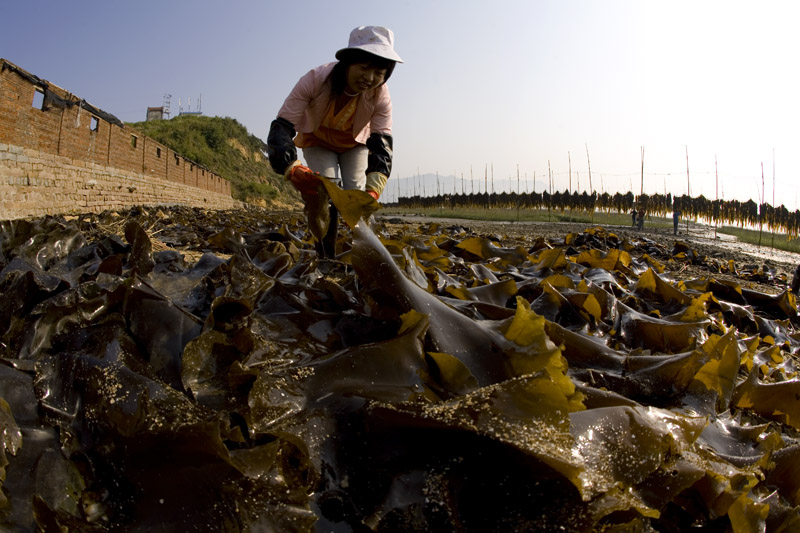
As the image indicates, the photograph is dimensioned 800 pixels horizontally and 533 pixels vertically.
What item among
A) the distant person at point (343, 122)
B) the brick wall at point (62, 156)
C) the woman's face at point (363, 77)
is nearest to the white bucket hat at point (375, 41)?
the distant person at point (343, 122)

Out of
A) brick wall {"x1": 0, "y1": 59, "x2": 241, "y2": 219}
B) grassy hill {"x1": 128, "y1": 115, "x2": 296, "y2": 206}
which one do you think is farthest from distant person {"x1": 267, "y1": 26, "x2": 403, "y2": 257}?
grassy hill {"x1": 128, "y1": 115, "x2": 296, "y2": 206}

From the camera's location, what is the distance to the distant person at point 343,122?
2.29 m

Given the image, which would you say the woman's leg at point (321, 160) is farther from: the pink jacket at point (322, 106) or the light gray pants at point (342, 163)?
the pink jacket at point (322, 106)

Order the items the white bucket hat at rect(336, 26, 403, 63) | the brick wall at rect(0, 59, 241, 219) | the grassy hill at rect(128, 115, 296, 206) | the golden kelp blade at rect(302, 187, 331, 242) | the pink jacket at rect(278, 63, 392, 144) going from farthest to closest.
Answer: the grassy hill at rect(128, 115, 296, 206) → the brick wall at rect(0, 59, 241, 219) → the pink jacket at rect(278, 63, 392, 144) → the white bucket hat at rect(336, 26, 403, 63) → the golden kelp blade at rect(302, 187, 331, 242)

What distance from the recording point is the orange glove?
201cm

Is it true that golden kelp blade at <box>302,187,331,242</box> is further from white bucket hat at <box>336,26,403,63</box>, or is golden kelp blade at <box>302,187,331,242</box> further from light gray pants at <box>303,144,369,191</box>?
light gray pants at <box>303,144,369,191</box>

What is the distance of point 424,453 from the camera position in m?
0.71

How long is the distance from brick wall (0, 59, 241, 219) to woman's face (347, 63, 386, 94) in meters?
6.96

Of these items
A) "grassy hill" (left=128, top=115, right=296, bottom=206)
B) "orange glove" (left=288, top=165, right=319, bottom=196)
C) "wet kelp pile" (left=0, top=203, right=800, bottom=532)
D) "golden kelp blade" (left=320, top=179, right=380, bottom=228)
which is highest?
"grassy hill" (left=128, top=115, right=296, bottom=206)

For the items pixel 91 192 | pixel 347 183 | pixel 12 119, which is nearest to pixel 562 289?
pixel 347 183

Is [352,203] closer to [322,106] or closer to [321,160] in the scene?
[322,106]

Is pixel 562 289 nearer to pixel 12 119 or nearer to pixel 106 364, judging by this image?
pixel 106 364

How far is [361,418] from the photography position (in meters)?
0.78

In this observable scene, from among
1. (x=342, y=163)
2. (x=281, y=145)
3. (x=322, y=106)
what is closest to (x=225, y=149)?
(x=342, y=163)
